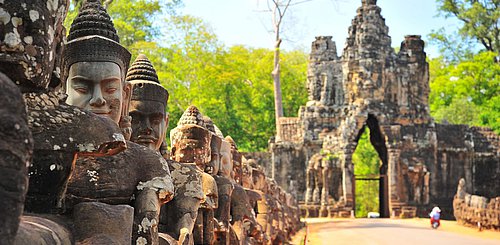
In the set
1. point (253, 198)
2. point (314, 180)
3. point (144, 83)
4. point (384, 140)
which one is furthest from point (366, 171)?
point (144, 83)

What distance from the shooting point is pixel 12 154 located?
5.75 feet

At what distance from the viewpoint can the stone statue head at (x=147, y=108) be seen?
530 centimetres

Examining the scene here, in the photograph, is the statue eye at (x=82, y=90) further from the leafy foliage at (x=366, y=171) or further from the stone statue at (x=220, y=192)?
the leafy foliage at (x=366, y=171)

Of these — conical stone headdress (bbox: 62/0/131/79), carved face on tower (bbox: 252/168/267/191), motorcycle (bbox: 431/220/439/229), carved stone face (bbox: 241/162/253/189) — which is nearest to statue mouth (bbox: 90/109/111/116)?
conical stone headdress (bbox: 62/0/131/79)

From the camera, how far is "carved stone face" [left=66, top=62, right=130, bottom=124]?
3.88 m

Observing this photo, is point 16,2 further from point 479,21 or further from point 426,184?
point 479,21

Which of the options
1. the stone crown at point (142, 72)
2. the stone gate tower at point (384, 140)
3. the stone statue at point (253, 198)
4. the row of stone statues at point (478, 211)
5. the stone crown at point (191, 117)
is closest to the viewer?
the stone crown at point (142, 72)

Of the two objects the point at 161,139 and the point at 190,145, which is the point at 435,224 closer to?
the point at 190,145

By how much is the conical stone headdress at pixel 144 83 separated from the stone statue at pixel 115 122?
38.8 inches

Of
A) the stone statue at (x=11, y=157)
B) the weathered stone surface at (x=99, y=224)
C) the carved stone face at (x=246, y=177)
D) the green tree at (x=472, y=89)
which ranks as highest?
the green tree at (x=472, y=89)

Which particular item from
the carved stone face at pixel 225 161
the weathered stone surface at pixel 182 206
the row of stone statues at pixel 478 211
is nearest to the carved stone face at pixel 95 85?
the weathered stone surface at pixel 182 206

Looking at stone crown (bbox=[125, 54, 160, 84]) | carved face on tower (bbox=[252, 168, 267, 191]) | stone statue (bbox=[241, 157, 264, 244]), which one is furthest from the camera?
carved face on tower (bbox=[252, 168, 267, 191])

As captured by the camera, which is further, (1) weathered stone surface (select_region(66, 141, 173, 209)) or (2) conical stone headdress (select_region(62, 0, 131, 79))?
(2) conical stone headdress (select_region(62, 0, 131, 79))

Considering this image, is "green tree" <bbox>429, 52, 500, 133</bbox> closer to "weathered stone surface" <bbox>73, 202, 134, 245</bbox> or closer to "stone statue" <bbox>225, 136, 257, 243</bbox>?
"stone statue" <bbox>225, 136, 257, 243</bbox>
